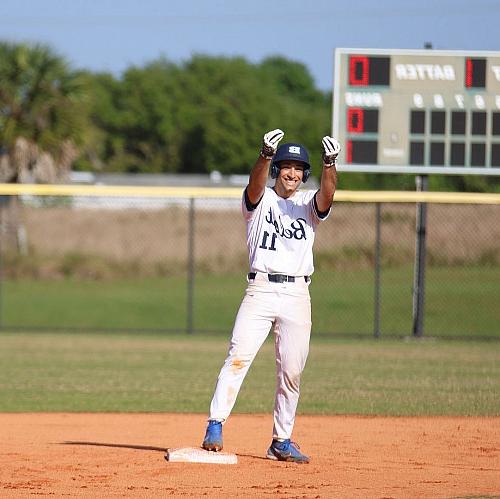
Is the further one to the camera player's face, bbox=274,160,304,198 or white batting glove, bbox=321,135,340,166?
player's face, bbox=274,160,304,198

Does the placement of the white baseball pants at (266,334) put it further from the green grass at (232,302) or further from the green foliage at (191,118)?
the green foliage at (191,118)

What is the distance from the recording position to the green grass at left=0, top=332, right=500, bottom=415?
10180mm

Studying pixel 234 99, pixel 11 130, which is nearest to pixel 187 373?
pixel 11 130

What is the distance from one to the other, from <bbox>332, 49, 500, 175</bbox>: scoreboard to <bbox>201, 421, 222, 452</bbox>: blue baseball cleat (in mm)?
10110

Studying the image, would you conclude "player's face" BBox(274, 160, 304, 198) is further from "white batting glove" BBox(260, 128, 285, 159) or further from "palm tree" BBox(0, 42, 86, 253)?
"palm tree" BBox(0, 42, 86, 253)

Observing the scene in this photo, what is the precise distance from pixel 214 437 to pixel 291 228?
54.7 inches

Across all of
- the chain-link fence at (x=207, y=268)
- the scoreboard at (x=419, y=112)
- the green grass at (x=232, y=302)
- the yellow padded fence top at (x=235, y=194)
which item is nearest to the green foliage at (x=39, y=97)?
the chain-link fence at (x=207, y=268)

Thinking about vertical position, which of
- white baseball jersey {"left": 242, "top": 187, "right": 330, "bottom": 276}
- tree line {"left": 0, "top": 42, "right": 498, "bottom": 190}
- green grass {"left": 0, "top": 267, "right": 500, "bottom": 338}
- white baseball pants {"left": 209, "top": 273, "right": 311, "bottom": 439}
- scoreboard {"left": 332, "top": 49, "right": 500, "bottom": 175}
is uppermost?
tree line {"left": 0, "top": 42, "right": 498, "bottom": 190}

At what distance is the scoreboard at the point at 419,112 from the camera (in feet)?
54.0

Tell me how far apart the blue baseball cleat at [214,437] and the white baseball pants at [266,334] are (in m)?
0.07

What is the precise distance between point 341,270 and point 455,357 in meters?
12.9

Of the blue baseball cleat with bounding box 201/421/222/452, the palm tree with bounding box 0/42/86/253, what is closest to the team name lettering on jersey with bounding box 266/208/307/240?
the blue baseball cleat with bounding box 201/421/222/452

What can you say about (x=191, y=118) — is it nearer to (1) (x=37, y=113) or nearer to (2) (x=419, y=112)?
(1) (x=37, y=113)

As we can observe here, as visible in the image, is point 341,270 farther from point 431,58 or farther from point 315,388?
point 315,388
